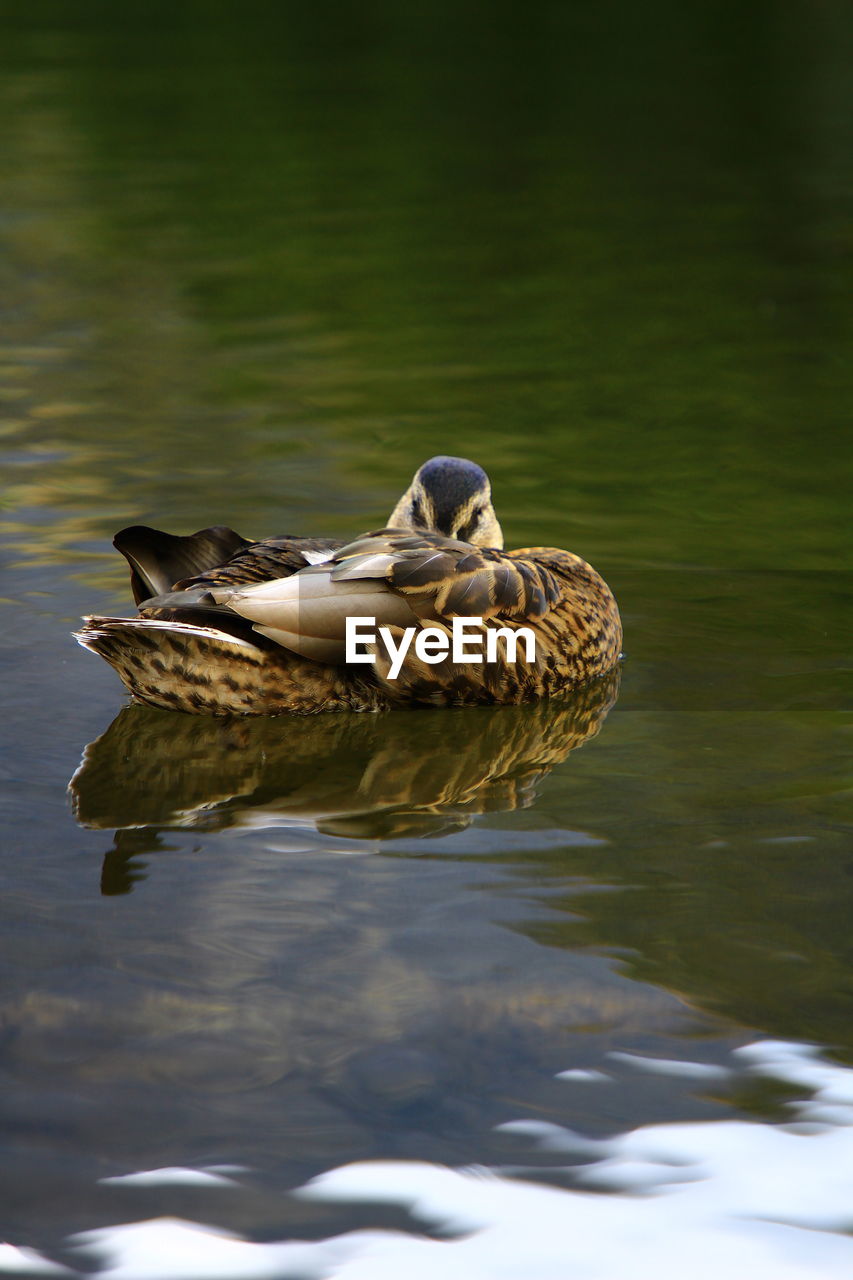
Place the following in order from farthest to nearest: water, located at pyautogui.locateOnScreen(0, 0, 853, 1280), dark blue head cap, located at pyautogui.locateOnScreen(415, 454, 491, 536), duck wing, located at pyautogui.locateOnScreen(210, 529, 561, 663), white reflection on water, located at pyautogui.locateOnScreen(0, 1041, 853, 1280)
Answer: dark blue head cap, located at pyautogui.locateOnScreen(415, 454, 491, 536)
duck wing, located at pyautogui.locateOnScreen(210, 529, 561, 663)
water, located at pyautogui.locateOnScreen(0, 0, 853, 1280)
white reflection on water, located at pyautogui.locateOnScreen(0, 1041, 853, 1280)

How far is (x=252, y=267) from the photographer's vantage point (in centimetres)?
1214

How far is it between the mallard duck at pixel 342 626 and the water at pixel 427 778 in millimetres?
137

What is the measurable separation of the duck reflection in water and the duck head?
77cm

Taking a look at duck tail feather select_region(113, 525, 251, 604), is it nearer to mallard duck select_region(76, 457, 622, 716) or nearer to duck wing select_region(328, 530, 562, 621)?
mallard duck select_region(76, 457, 622, 716)

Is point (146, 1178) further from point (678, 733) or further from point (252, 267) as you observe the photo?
point (252, 267)

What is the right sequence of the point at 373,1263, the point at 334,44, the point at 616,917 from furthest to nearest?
the point at 334,44, the point at 616,917, the point at 373,1263

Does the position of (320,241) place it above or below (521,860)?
above

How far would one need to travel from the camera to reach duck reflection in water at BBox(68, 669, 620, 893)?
15.1 ft

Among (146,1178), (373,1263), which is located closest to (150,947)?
(146,1178)

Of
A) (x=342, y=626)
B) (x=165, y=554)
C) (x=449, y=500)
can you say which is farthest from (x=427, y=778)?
(x=449, y=500)

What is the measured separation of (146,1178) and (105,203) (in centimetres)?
1286

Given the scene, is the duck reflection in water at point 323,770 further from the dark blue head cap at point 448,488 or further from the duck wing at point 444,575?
the dark blue head cap at point 448,488

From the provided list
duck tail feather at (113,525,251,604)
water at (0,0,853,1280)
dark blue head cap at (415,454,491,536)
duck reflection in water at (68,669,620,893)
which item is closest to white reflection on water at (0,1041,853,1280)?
water at (0,0,853,1280)

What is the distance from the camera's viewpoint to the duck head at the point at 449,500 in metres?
5.96
